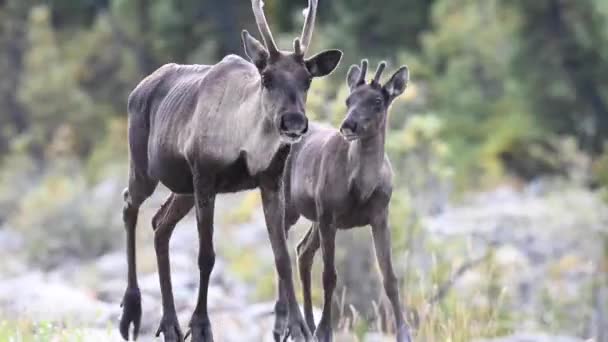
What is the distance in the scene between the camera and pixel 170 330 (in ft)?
32.8

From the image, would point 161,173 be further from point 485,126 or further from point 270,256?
point 485,126

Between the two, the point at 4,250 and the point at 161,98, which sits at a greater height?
the point at 161,98

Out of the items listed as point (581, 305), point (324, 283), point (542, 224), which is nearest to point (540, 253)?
point (542, 224)

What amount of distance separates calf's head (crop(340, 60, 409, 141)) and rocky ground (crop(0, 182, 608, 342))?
17.1 ft

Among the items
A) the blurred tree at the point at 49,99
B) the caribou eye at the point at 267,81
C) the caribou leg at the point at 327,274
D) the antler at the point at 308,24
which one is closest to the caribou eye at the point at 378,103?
the caribou leg at the point at 327,274

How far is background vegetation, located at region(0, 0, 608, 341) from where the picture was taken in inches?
1214

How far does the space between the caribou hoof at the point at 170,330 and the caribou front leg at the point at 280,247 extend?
97cm

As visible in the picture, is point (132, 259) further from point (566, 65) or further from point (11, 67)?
point (11, 67)

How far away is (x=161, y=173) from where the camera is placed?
391 inches

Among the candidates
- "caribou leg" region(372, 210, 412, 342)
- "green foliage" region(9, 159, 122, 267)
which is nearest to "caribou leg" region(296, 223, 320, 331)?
"caribou leg" region(372, 210, 412, 342)

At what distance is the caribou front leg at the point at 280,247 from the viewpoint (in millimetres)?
9227

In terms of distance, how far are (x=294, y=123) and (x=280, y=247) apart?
1.02m

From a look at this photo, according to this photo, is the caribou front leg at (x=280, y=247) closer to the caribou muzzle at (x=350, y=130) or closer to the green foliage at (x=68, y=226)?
the caribou muzzle at (x=350, y=130)

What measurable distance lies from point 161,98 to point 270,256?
1236cm
